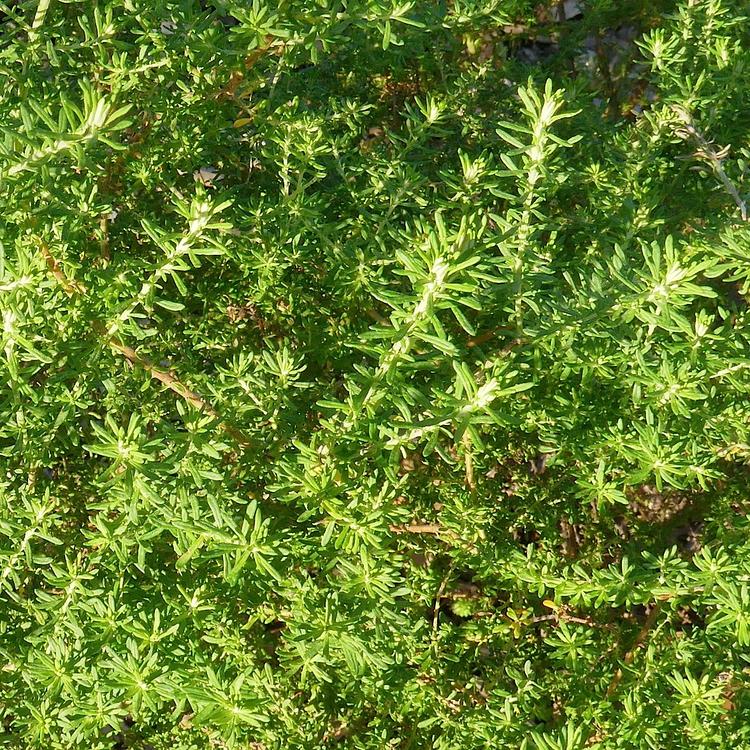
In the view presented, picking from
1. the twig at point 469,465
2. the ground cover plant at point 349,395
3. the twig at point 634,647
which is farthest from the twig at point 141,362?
the twig at point 634,647

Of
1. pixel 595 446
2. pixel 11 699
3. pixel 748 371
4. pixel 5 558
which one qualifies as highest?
pixel 5 558

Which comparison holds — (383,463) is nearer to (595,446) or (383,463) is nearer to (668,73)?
(595,446)

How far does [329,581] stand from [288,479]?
31 centimetres

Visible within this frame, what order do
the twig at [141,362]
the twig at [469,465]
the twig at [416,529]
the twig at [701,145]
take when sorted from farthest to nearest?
the twig at [416,529], the twig at [469,465], the twig at [701,145], the twig at [141,362]

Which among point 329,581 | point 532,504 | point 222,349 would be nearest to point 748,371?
point 532,504

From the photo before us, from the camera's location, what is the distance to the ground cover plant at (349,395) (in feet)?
6.84

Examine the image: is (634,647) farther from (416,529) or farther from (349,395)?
(349,395)

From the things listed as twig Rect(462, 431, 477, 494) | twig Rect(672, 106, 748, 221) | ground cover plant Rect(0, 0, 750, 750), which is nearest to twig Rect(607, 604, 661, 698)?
ground cover plant Rect(0, 0, 750, 750)

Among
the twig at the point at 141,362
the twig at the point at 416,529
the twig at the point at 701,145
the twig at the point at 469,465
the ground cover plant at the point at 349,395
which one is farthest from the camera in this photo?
the twig at the point at 416,529

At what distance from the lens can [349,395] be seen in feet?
8.70

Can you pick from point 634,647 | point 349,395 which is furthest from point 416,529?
point 634,647

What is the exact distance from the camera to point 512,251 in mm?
2316

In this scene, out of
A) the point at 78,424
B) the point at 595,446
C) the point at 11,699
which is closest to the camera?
the point at 595,446

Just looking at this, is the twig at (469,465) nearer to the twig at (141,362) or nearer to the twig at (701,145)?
the twig at (141,362)
